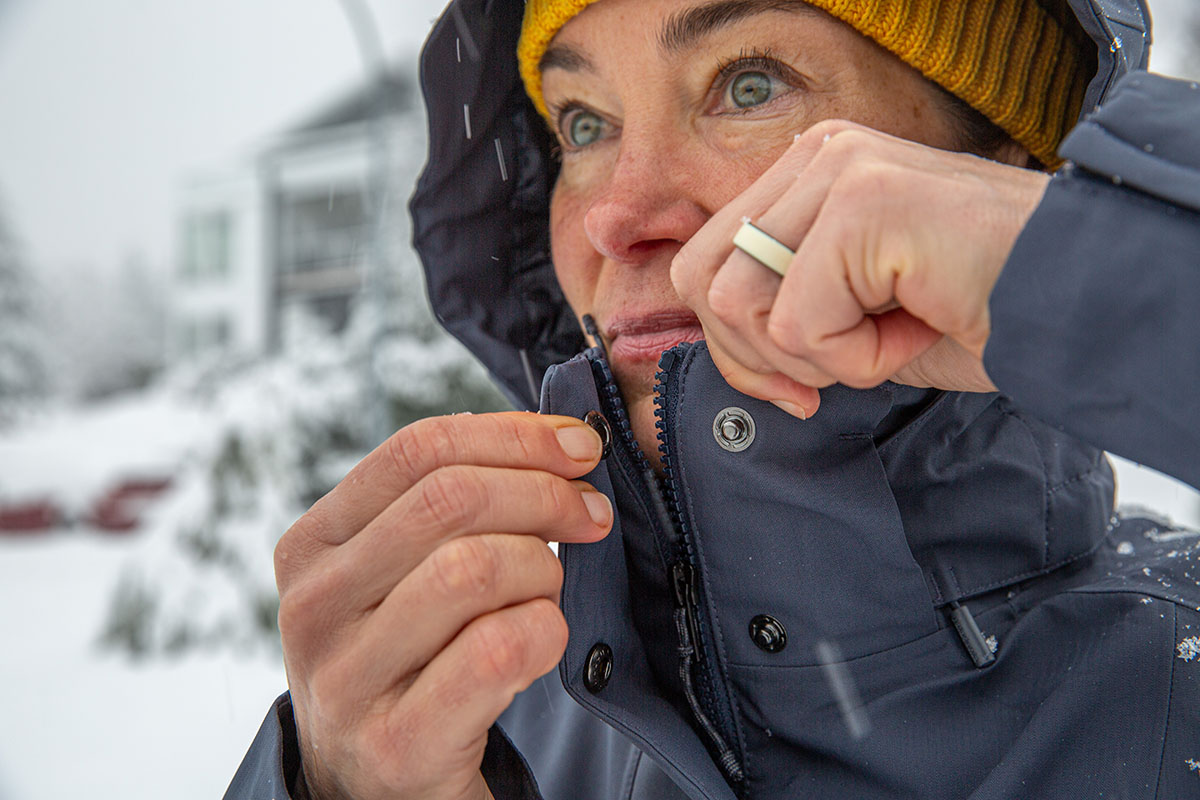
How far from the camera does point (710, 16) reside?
1472 millimetres

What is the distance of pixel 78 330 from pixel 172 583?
178ft

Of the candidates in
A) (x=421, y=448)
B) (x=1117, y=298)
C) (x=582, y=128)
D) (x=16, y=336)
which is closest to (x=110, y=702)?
(x=582, y=128)

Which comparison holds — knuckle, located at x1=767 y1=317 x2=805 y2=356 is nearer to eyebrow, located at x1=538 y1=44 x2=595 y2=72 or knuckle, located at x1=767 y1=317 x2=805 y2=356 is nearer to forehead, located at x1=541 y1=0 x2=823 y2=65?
forehead, located at x1=541 y1=0 x2=823 y2=65

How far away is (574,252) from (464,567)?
3.32ft

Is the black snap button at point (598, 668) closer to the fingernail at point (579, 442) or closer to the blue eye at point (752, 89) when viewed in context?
the fingernail at point (579, 442)

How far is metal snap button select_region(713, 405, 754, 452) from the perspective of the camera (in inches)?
51.5

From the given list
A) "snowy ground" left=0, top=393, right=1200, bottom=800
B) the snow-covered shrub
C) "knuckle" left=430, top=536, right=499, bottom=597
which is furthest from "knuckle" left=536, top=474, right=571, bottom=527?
the snow-covered shrub

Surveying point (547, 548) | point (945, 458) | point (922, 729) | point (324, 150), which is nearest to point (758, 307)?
point (547, 548)

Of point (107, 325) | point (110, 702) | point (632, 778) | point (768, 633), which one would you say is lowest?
point (107, 325)

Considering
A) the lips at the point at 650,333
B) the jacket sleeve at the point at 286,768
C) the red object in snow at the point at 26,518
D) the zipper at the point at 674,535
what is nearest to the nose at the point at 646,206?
the lips at the point at 650,333

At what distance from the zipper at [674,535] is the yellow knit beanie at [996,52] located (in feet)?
2.32

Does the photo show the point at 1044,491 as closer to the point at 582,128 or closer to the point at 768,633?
the point at 768,633

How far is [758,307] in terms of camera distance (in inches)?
37.6

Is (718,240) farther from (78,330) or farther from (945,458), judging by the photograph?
(78,330)
